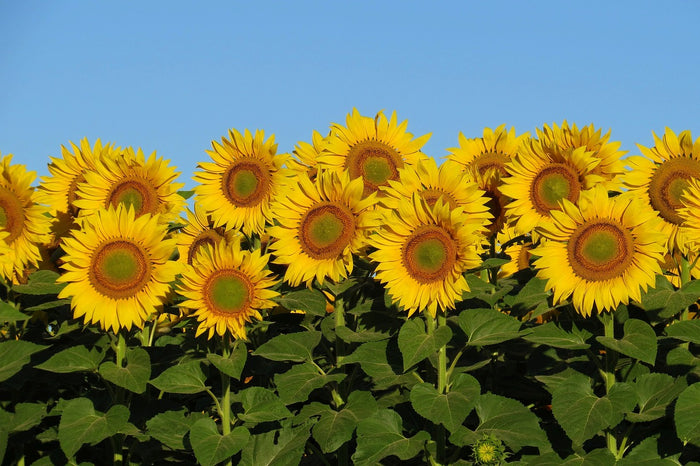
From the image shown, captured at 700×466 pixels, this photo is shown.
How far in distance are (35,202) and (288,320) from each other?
94.7 inches

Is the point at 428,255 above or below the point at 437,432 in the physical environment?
above

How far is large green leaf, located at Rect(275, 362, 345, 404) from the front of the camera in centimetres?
611

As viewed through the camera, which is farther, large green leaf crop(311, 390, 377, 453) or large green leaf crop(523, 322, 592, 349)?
large green leaf crop(311, 390, 377, 453)

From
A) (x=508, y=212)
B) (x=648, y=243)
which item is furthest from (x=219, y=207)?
(x=648, y=243)

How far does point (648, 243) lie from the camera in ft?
19.2

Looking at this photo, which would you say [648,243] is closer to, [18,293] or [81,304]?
[81,304]

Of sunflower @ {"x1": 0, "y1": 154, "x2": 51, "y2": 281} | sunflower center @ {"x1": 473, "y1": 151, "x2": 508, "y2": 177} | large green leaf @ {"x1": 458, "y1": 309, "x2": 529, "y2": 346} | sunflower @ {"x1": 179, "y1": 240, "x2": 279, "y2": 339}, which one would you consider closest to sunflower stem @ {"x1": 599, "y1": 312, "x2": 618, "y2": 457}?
large green leaf @ {"x1": 458, "y1": 309, "x2": 529, "y2": 346}

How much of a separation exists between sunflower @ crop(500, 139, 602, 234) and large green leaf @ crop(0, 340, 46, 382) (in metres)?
3.85

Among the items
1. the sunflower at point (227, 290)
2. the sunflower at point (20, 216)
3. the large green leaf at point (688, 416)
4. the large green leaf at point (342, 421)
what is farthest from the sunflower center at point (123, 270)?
the large green leaf at point (688, 416)

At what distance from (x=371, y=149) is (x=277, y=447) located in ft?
8.32

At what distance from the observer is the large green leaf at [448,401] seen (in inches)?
220

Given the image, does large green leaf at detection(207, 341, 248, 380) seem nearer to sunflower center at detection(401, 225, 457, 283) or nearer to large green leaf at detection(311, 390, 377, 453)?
large green leaf at detection(311, 390, 377, 453)

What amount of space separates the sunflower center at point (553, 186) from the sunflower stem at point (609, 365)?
92 centimetres

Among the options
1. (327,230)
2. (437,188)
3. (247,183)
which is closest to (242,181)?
(247,183)
